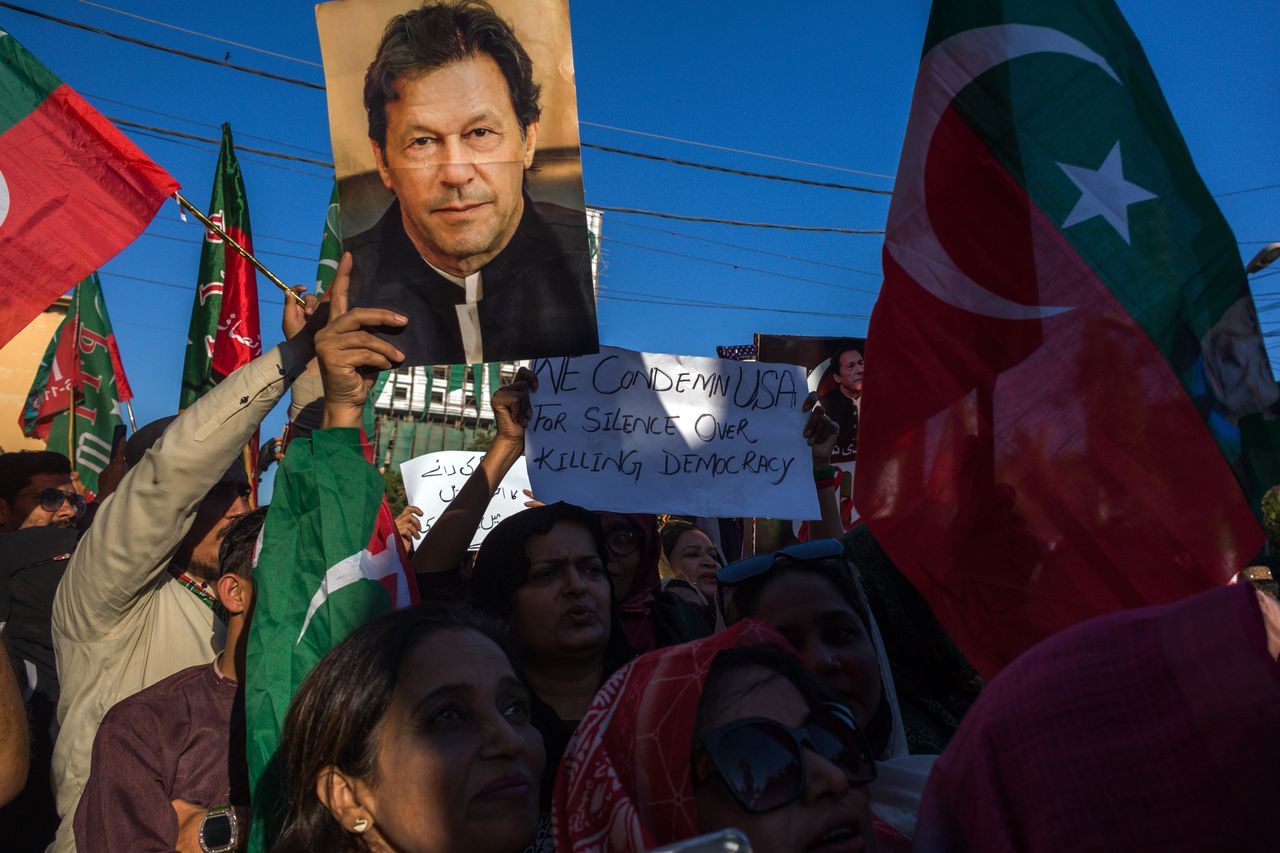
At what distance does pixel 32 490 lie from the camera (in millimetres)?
4289

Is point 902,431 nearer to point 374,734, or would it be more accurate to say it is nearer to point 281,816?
point 374,734

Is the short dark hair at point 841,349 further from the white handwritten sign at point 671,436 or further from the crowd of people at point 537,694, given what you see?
the crowd of people at point 537,694

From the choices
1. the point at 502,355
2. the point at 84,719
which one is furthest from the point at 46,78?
the point at 84,719

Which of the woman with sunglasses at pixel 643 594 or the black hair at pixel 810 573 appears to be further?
the woman with sunglasses at pixel 643 594

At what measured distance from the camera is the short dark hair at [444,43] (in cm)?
273

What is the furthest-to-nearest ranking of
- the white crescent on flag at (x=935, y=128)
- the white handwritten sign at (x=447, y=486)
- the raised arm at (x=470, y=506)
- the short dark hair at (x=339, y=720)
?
the white handwritten sign at (x=447, y=486)
the raised arm at (x=470, y=506)
the white crescent on flag at (x=935, y=128)
the short dark hair at (x=339, y=720)

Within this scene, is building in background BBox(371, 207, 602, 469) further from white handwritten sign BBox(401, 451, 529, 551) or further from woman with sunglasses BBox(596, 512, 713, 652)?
woman with sunglasses BBox(596, 512, 713, 652)

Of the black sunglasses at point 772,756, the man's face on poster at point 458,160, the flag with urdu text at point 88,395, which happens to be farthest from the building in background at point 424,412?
the black sunglasses at point 772,756

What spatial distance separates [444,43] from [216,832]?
6.71 feet

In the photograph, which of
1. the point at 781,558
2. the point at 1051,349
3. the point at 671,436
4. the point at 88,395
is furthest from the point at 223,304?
the point at 1051,349

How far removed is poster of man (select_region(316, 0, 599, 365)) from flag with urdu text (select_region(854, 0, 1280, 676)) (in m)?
0.93

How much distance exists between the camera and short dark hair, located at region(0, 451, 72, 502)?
14.0ft

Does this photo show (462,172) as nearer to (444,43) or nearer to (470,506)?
(444,43)

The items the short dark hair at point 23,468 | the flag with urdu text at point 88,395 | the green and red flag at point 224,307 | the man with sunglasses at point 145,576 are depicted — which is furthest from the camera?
the flag with urdu text at point 88,395
